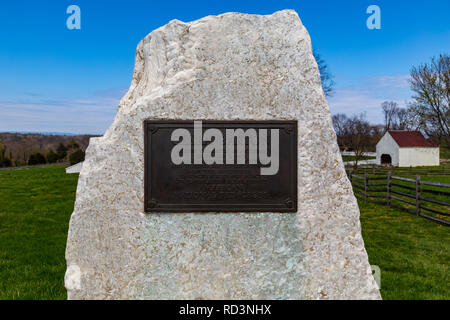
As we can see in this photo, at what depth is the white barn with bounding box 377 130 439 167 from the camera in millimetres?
34500

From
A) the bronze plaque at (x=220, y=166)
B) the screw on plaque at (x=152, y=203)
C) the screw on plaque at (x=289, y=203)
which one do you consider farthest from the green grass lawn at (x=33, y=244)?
the screw on plaque at (x=289, y=203)

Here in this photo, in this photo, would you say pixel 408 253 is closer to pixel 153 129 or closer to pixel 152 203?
pixel 152 203

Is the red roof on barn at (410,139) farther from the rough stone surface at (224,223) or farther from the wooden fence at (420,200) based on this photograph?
the rough stone surface at (224,223)

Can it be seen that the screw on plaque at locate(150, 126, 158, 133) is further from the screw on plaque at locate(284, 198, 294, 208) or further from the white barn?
the white barn

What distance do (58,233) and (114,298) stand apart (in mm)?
5172

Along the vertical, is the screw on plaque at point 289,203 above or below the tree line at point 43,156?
below

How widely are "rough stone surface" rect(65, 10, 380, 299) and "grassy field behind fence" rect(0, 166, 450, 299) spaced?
1638mm

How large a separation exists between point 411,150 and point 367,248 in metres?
33.0

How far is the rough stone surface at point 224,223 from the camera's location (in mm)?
3203

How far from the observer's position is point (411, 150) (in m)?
34.6

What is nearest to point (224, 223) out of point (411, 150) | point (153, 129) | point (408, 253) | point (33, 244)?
point (153, 129)

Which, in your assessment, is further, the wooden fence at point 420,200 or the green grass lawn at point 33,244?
the wooden fence at point 420,200

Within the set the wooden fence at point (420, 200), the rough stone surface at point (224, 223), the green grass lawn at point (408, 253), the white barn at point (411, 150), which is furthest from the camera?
the white barn at point (411, 150)

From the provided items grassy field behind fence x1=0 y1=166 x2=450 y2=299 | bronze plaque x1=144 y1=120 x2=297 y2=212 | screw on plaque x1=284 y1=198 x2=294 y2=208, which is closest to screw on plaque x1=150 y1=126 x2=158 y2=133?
bronze plaque x1=144 y1=120 x2=297 y2=212
